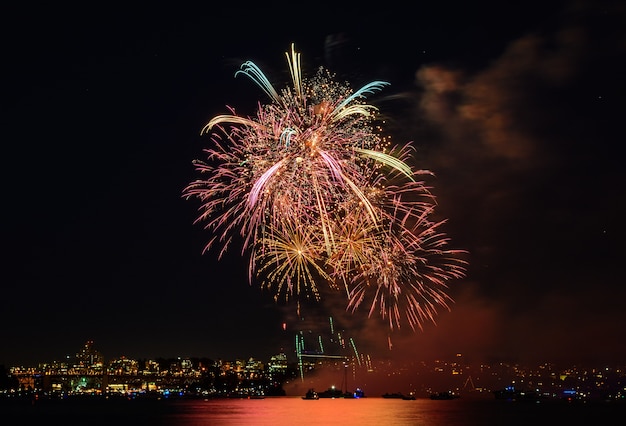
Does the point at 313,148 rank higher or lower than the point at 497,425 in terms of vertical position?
higher

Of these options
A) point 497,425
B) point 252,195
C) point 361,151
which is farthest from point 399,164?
point 497,425

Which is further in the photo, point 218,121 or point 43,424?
point 43,424

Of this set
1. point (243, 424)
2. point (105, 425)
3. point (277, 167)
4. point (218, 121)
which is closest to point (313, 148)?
point (277, 167)

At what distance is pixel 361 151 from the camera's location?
2597 centimetres

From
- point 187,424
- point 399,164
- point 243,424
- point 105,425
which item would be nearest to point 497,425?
point 243,424

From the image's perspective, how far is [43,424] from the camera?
9406cm

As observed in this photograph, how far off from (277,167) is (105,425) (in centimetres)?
7937

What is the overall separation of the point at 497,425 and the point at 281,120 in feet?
264

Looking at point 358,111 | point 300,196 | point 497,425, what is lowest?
point 497,425

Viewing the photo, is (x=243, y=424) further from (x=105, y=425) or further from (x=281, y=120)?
(x=281, y=120)

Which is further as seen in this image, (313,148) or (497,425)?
(497,425)

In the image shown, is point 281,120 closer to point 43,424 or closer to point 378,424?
point 378,424

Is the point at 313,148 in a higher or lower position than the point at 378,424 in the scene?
higher

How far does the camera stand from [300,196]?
84.2ft
